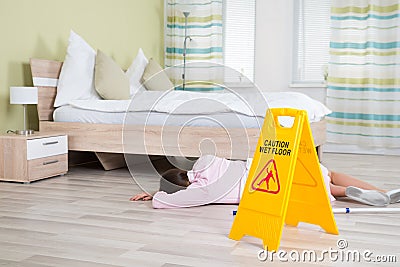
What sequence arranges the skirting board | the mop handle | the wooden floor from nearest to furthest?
the wooden floor → the mop handle → the skirting board

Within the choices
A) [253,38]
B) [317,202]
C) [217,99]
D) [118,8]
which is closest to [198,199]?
[317,202]

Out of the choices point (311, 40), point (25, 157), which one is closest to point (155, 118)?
point (25, 157)

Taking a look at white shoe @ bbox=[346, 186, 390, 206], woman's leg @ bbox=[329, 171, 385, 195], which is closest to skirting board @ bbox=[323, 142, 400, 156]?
woman's leg @ bbox=[329, 171, 385, 195]

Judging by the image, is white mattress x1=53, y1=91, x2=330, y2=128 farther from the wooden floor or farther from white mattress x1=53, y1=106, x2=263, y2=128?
the wooden floor

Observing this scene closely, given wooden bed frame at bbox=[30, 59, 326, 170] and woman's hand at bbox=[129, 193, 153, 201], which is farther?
wooden bed frame at bbox=[30, 59, 326, 170]

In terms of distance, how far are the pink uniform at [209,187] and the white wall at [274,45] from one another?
299 centimetres

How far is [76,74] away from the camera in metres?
4.21

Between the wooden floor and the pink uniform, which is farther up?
the pink uniform

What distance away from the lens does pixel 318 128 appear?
4.15m

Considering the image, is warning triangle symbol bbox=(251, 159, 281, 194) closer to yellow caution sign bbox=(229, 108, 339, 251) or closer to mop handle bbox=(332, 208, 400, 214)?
yellow caution sign bbox=(229, 108, 339, 251)

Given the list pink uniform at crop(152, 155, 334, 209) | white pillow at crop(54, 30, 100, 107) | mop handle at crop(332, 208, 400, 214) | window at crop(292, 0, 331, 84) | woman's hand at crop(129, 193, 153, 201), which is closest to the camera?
mop handle at crop(332, 208, 400, 214)

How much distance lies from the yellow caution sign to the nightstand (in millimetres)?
1840

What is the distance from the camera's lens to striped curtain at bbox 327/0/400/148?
16.7 ft

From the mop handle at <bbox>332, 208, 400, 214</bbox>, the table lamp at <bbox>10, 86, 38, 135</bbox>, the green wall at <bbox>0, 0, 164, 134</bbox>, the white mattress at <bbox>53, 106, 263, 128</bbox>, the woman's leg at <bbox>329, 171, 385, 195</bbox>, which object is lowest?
the mop handle at <bbox>332, 208, 400, 214</bbox>
